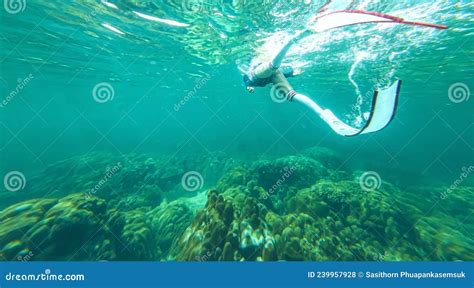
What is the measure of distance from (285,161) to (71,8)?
1358cm

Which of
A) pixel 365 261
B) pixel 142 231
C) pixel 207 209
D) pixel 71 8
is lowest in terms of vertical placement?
pixel 365 261

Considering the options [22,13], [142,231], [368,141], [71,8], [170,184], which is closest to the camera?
[142,231]

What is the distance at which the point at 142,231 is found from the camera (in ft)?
21.9

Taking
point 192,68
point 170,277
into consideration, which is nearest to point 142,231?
point 170,277

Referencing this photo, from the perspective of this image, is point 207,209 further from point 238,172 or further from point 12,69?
point 12,69

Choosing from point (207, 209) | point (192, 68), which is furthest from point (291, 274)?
point (192, 68)

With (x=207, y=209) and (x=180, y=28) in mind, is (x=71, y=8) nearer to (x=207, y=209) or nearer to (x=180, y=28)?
(x=180, y=28)

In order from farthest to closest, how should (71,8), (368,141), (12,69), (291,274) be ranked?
(368,141)
(12,69)
(71,8)
(291,274)

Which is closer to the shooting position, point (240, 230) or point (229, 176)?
point (240, 230)

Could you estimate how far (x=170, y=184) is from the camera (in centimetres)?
1373

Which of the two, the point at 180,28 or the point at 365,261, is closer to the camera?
the point at 365,261

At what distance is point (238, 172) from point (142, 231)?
5.45 metres

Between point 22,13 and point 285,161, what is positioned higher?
point 22,13

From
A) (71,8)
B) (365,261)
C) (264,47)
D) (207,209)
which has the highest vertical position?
(71,8)
